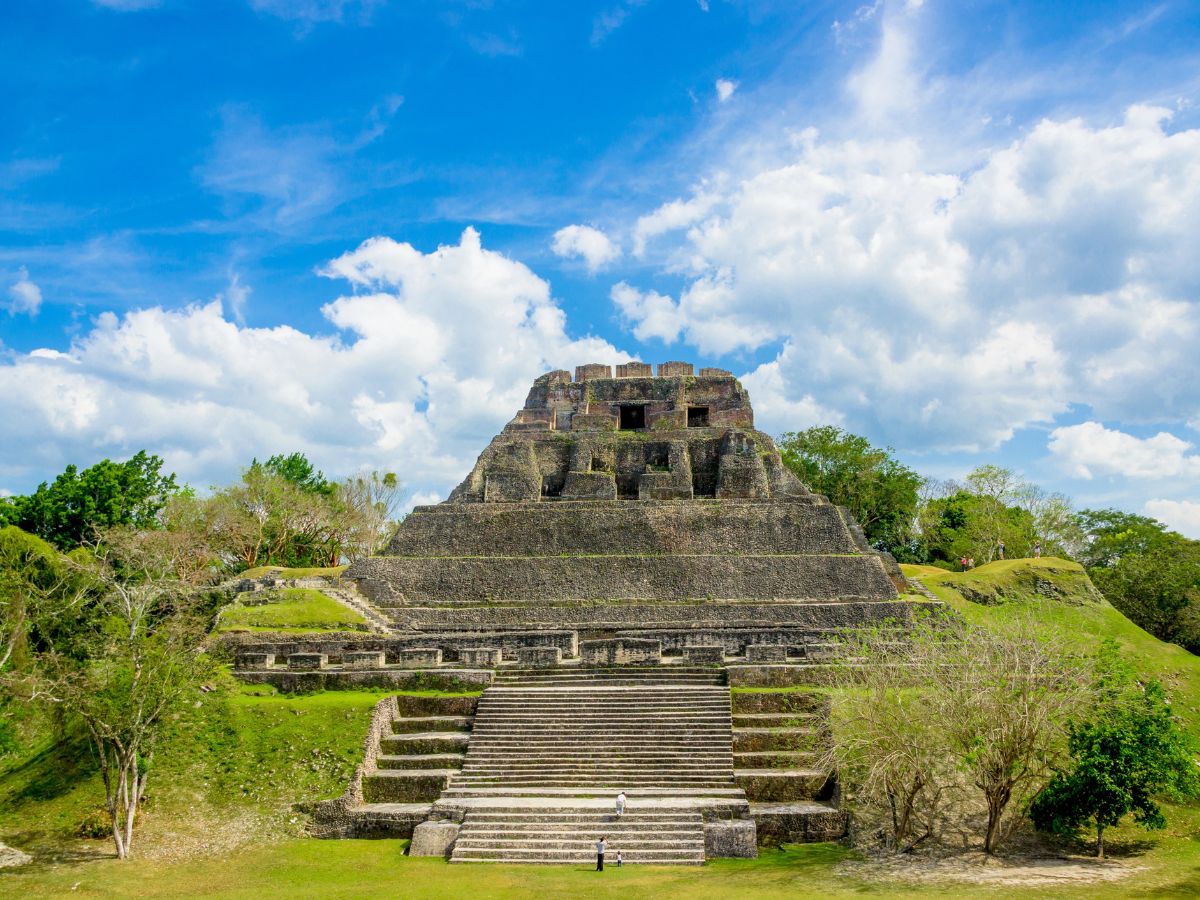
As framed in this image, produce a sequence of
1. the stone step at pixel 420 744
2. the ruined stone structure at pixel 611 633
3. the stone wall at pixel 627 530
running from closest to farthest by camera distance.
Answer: the ruined stone structure at pixel 611 633 → the stone step at pixel 420 744 → the stone wall at pixel 627 530

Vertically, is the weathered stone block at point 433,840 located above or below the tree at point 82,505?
below

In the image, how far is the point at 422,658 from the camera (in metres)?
17.1

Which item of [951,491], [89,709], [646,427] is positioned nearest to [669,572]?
[646,427]

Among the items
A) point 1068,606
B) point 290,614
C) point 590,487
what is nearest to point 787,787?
point 290,614

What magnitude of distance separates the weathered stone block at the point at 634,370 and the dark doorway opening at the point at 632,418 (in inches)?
53.6

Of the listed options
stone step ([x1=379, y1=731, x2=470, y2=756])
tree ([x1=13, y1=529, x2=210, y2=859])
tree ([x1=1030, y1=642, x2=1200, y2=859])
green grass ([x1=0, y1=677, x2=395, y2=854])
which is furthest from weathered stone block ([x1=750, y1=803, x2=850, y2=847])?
tree ([x1=13, y1=529, x2=210, y2=859])

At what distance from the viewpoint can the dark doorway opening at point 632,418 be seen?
3152 cm

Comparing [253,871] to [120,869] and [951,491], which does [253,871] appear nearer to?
[120,869]

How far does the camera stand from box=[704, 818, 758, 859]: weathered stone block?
11.8 m

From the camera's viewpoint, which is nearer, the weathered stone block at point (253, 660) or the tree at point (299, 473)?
the weathered stone block at point (253, 660)

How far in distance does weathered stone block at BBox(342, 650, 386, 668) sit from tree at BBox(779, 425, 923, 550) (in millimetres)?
26248

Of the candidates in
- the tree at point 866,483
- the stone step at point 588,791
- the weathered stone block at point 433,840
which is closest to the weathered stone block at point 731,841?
the stone step at point 588,791

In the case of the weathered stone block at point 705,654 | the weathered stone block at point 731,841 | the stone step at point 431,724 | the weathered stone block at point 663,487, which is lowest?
the weathered stone block at point 731,841

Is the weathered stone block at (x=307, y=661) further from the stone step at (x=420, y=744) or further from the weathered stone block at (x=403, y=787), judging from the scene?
the weathered stone block at (x=403, y=787)
